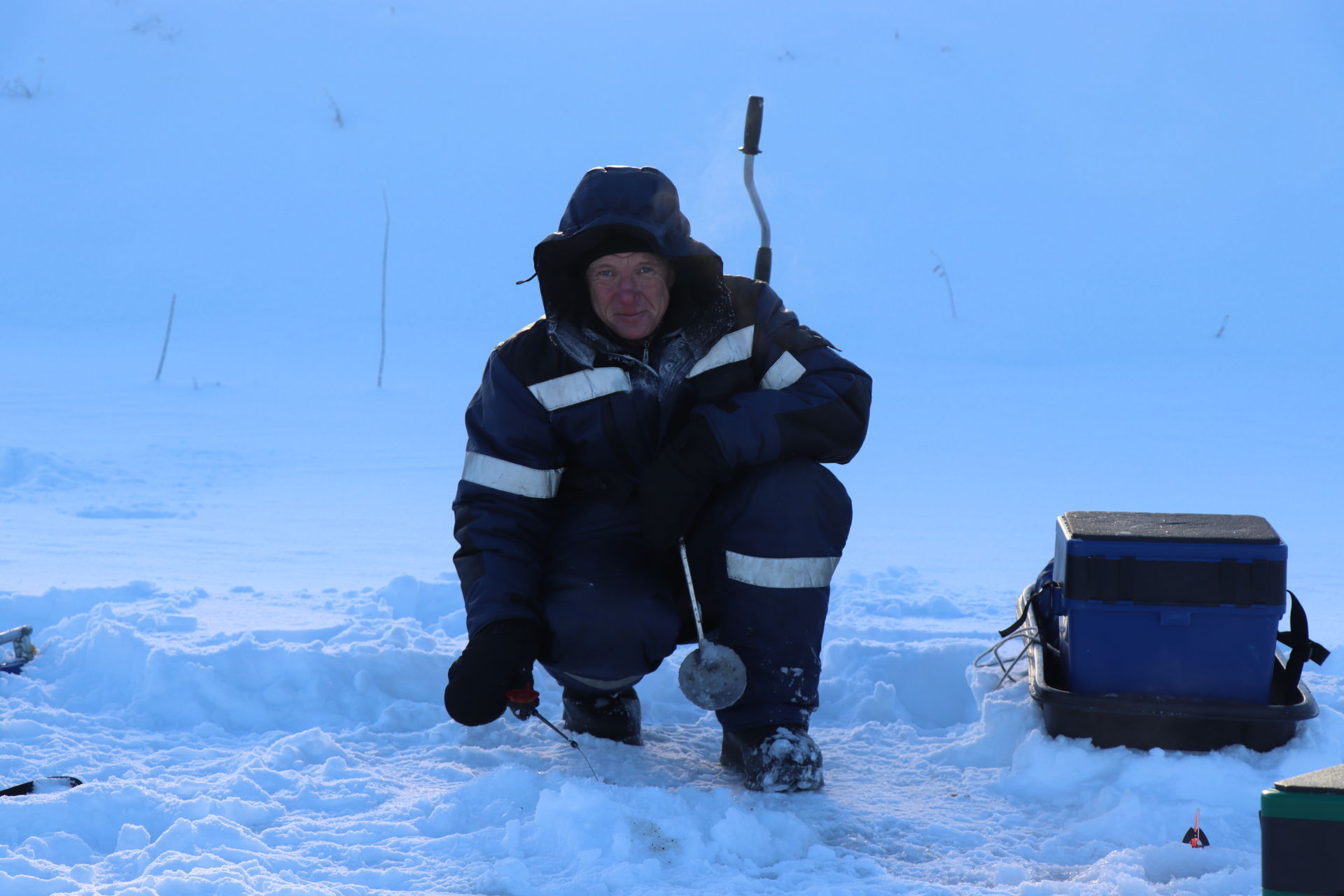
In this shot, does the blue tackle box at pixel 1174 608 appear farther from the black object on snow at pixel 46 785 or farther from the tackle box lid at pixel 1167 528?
the black object on snow at pixel 46 785

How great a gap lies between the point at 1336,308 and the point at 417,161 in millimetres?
9087

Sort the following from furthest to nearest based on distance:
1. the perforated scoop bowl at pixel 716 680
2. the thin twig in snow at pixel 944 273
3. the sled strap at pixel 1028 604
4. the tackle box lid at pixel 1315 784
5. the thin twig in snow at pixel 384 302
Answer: the thin twig in snow at pixel 944 273 < the thin twig in snow at pixel 384 302 < the sled strap at pixel 1028 604 < the perforated scoop bowl at pixel 716 680 < the tackle box lid at pixel 1315 784

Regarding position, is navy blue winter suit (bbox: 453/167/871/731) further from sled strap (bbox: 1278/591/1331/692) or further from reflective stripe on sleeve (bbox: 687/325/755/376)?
sled strap (bbox: 1278/591/1331/692)

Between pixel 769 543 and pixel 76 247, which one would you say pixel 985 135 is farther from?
pixel 769 543

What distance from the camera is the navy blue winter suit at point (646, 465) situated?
2.49 m

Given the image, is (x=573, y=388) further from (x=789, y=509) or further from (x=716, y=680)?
(x=716, y=680)

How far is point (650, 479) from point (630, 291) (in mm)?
398

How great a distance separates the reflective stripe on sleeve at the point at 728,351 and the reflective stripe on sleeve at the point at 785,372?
2.7 inches

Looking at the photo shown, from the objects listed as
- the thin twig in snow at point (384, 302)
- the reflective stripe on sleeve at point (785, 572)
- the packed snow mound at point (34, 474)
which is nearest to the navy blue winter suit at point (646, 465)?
the reflective stripe on sleeve at point (785, 572)

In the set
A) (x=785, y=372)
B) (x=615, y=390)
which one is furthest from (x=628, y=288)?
(x=785, y=372)

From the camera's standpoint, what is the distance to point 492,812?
228cm

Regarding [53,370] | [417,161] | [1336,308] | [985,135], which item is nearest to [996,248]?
[985,135]

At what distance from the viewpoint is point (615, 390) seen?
2.60 m

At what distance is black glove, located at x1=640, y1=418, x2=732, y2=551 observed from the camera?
245 centimetres
